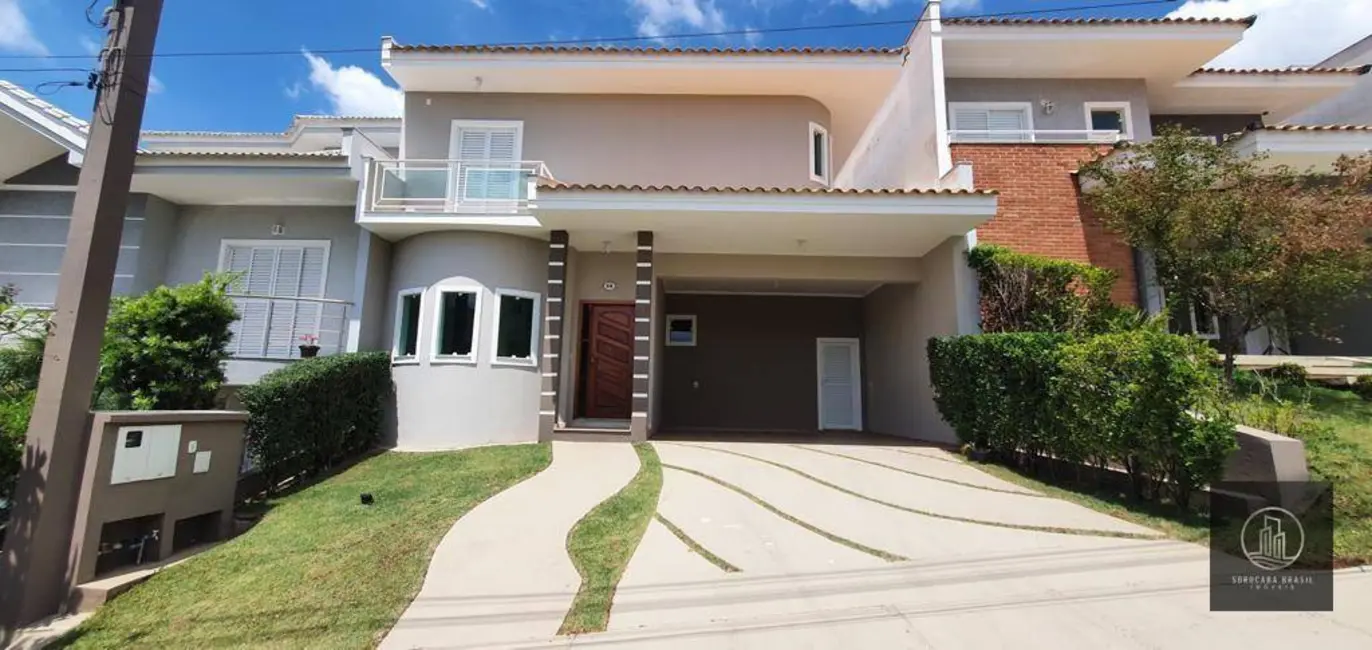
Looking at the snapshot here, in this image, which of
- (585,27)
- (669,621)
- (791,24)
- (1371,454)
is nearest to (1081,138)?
(791,24)

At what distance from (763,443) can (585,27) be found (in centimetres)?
855

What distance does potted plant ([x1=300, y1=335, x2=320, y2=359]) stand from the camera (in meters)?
9.44

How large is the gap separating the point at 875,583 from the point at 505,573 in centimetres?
263

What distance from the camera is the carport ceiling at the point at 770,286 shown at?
11906 mm

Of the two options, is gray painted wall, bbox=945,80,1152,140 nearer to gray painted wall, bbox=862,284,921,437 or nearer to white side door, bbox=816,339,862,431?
gray painted wall, bbox=862,284,921,437

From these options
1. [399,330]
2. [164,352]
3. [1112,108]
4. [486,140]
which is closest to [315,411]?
[164,352]

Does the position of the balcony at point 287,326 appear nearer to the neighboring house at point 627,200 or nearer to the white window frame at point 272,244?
the neighboring house at point 627,200

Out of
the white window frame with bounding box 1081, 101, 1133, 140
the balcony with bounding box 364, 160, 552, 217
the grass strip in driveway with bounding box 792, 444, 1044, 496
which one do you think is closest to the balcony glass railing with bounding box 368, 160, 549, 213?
the balcony with bounding box 364, 160, 552, 217

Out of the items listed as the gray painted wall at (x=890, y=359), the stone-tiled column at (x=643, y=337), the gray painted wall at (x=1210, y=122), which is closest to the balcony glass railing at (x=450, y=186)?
the stone-tiled column at (x=643, y=337)

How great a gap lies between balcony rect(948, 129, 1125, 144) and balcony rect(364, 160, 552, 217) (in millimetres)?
8063

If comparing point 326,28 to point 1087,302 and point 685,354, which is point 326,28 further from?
point 1087,302

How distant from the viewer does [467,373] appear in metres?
9.83

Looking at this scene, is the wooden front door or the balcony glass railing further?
the wooden front door

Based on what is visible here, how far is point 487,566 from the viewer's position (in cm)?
436
